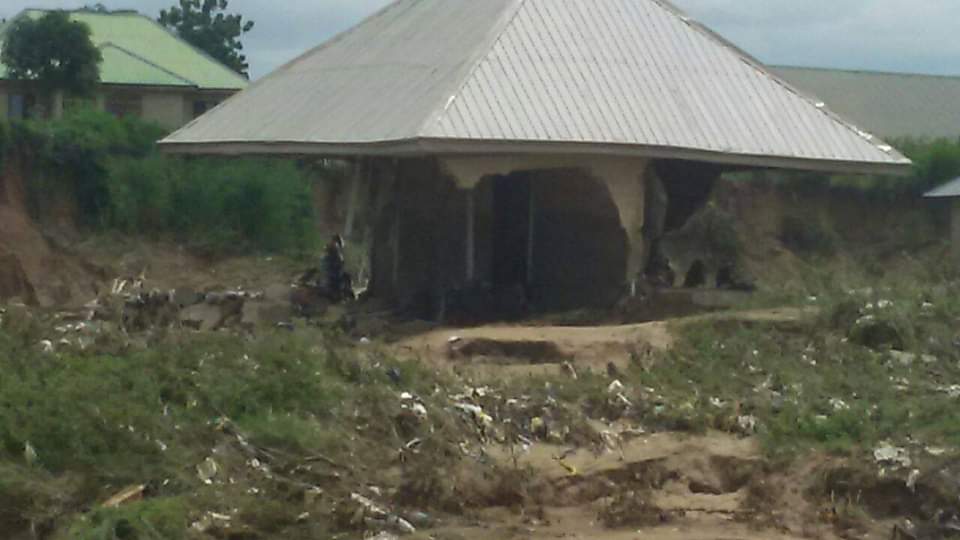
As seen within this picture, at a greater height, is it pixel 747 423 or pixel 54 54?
pixel 54 54

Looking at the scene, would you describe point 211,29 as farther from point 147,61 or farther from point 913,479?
point 913,479

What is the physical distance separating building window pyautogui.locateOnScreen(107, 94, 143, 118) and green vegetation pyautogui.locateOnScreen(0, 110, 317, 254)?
818cm

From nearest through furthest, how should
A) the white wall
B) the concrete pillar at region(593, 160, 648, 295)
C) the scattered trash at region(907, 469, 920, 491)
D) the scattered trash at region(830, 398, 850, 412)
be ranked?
the scattered trash at region(907, 469, 920, 491) → the scattered trash at region(830, 398, 850, 412) → the concrete pillar at region(593, 160, 648, 295) → the white wall

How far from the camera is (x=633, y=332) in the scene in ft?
54.4

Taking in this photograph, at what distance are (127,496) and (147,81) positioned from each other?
28714 millimetres

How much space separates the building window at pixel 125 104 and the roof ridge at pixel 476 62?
781 inches

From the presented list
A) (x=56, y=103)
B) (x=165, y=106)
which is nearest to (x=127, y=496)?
(x=56, y=103)

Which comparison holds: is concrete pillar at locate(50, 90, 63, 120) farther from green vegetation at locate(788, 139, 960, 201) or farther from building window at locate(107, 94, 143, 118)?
green vegetation at locate(788, 139, 960, 201)

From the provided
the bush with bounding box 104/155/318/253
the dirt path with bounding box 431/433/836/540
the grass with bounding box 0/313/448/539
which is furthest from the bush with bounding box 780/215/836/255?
→ the grass with bounding box 0/313/448/539

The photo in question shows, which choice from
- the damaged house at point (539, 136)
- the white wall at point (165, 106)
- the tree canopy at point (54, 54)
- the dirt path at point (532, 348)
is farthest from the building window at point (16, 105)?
the dirt path at point (532, 348)

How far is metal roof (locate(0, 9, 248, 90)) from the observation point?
3803 centimetres

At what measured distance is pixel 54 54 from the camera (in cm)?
3438

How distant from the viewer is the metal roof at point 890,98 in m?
43.3

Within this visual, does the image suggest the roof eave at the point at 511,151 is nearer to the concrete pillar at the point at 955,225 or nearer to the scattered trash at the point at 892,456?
the scattered trash at the point at 892,456
